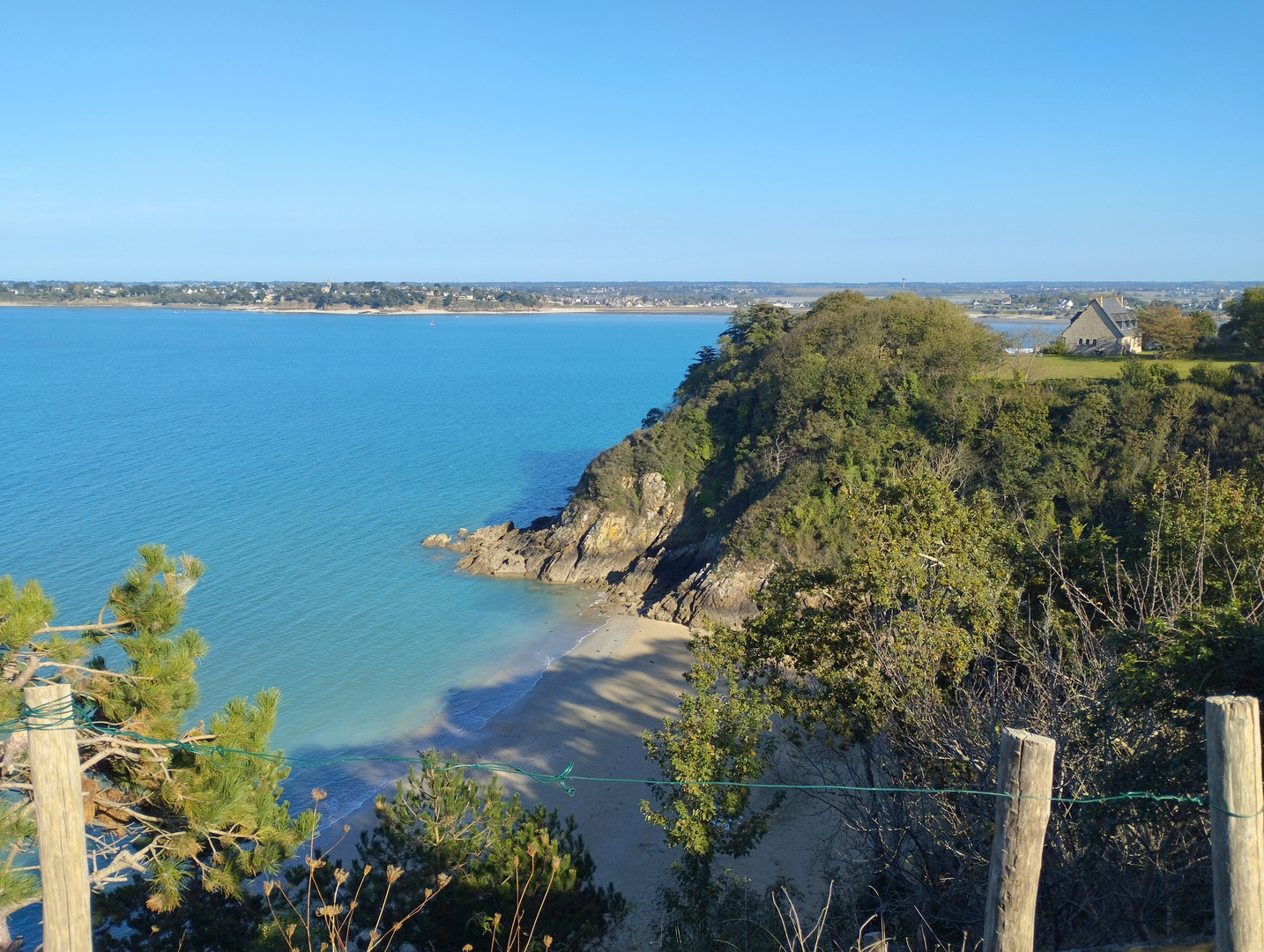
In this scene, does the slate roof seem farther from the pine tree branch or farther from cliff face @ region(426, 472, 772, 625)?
the pine tree branch

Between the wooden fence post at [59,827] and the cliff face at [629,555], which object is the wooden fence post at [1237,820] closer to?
the wooden fence post at [59,827]

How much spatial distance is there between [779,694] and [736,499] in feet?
60.3

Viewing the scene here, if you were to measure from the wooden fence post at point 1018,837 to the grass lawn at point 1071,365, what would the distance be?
27.3 m

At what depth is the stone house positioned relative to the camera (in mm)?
34281

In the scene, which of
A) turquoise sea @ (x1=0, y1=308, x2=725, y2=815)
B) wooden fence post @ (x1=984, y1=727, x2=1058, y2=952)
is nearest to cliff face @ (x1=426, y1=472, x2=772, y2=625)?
turquoise sea @ (x1=0, y1=308, x2=725, y2=815)

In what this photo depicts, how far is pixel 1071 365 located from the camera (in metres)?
31.2

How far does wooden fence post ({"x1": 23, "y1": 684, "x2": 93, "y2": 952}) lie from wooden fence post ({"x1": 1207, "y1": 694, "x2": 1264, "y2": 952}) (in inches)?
173

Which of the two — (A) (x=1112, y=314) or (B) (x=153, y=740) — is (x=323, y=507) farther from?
(A) (x=1112, y=314)

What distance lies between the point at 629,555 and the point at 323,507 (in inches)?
577

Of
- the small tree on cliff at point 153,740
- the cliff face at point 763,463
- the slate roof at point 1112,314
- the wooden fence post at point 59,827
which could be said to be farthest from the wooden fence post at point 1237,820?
the slate roof at point 1112,314

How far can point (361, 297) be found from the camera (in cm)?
19725

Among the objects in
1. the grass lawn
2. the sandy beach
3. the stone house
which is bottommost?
the sandy beach

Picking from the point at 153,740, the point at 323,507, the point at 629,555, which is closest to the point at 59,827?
the point at 153,740

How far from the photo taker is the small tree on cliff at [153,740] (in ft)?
19.9
